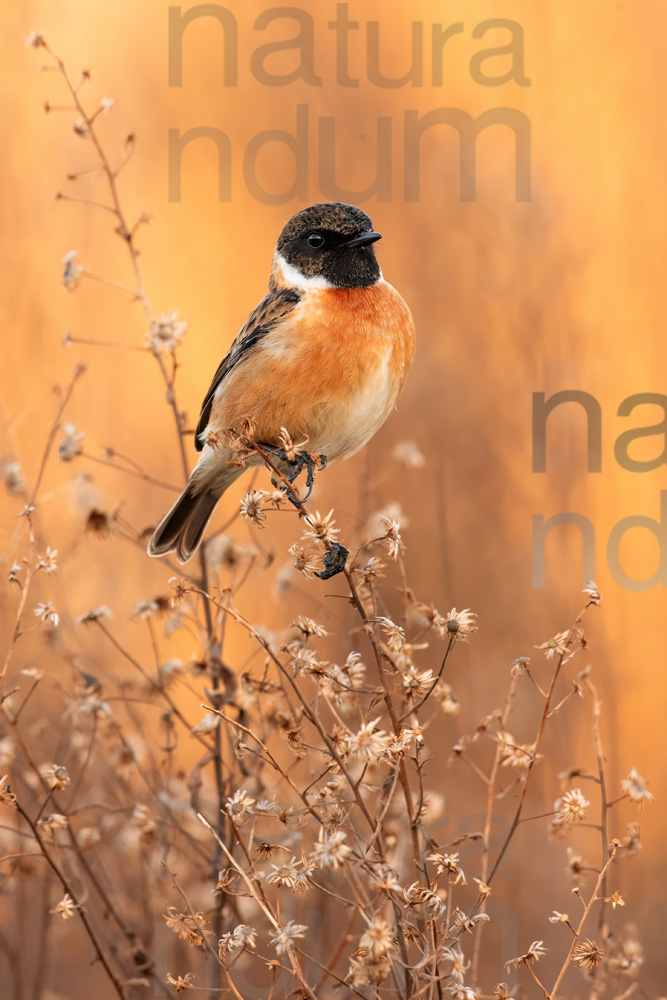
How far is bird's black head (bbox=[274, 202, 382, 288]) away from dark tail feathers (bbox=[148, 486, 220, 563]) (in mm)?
935

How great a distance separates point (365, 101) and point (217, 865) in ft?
17.1

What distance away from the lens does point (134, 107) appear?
23.3 ft

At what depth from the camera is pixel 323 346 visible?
11.3 ft

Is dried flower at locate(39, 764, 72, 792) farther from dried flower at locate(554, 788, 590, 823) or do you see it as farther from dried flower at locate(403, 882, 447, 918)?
dried flower at locate(554, 788, 590, 823)

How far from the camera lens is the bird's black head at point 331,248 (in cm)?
356

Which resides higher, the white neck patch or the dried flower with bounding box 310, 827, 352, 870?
the white neck patch

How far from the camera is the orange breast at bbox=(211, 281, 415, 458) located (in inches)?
135

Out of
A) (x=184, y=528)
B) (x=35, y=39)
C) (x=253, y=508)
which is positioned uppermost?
(x=35, y=39)

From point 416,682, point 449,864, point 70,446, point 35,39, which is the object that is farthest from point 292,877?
point 35,39

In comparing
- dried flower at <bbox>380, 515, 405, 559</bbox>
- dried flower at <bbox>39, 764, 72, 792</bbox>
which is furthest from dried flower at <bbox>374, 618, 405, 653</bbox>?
dried flower at <bbox>39, 764, 72, 792</bbox>

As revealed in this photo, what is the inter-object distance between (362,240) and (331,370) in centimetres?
46

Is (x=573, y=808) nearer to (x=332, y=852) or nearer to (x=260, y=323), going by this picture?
(x=332, y=852)

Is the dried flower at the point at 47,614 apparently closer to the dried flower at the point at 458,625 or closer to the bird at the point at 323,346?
the bird at the point at 323,346

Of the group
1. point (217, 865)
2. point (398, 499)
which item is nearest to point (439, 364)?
point (398, 499)
